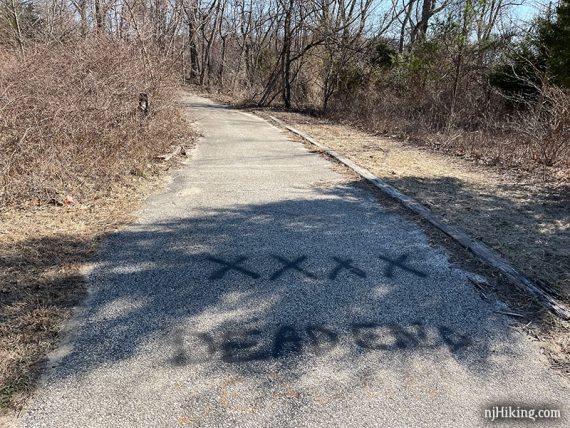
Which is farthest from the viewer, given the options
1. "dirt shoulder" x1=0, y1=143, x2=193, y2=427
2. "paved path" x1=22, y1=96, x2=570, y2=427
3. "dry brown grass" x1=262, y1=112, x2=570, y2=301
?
"dry brown grass" x1=262, y1=112, x2=570, y2=301

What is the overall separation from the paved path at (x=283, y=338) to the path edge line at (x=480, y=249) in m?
0.30

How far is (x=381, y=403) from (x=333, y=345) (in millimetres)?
517

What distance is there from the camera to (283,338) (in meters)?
2.78

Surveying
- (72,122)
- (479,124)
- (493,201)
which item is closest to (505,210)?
(493,201)

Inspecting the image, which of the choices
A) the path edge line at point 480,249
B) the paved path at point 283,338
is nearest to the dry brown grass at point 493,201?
the path edge line at point 480,249

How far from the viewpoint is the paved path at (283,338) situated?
7.31ft

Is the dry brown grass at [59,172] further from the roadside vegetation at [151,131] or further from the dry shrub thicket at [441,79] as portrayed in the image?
the dry shrub thicket at [441,79]

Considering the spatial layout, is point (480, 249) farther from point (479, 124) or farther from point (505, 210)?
point (479, 124)

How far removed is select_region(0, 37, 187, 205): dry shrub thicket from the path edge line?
11.9 feet

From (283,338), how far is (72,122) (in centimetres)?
475

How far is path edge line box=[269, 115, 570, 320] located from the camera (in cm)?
323

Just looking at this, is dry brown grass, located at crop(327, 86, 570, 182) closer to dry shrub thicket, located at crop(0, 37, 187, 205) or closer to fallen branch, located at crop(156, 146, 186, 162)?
fallen branch, located at crop(156, 146, 186, 162)

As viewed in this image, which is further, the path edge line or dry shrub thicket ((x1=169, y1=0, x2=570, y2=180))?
dry shrub thicket ((x1=169, y1=0, x2=570, y2=180))


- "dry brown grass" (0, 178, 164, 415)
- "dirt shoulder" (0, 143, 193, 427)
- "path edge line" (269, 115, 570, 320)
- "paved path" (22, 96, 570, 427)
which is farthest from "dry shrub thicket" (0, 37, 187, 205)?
"path edge line" (269, 115, 570, 320)
